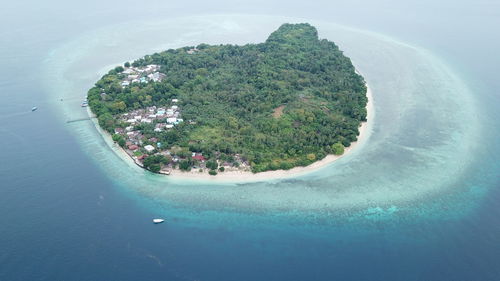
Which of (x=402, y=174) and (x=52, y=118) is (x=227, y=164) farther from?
(x=52, y=118)

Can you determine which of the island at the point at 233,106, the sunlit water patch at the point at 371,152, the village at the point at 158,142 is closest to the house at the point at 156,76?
the island at the point at 233,106

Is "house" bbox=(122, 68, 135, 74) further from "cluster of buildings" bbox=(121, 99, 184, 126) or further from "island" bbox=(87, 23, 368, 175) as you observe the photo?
"cluster of buildings" bbox=(121, 99, 184, 126)

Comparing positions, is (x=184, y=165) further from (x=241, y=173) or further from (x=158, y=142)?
(x=241, y=173)

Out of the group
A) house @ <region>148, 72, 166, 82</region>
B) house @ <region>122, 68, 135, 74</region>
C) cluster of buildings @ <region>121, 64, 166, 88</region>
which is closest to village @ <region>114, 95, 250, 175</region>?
house @ <region>148, 72, 166, 82</region>

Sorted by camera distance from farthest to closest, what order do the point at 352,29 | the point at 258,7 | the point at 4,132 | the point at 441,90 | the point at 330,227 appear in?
the point at 258,7
the point at 352,29
the point at 441,90
the point at 4,132
the point at 330,227

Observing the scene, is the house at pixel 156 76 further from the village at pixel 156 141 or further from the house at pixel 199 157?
the house at pixel 199 157

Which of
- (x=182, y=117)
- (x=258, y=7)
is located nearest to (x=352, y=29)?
(x=258, y=7)
